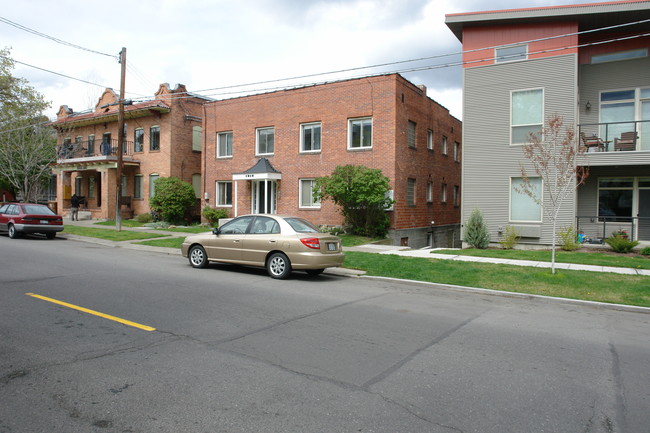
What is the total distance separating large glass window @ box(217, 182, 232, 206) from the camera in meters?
26.3

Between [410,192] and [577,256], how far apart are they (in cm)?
921

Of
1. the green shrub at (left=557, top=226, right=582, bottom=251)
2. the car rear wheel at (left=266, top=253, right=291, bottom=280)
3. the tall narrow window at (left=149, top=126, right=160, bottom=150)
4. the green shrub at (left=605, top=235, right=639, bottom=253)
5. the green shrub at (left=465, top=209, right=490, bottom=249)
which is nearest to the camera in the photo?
the car rear wheel at (left=266, top=253, right=291, bottom=280)

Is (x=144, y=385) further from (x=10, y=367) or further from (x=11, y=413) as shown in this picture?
(x=10, y=367)

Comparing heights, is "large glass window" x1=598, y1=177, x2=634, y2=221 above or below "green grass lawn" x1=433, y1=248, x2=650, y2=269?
above

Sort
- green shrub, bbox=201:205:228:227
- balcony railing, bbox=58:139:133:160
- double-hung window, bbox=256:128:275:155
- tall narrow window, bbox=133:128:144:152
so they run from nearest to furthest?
double-hung window, bbox=256:128:275:155 → green shrub, bbox=201:205:228:227 → tall narrow window, bbox=133:128:144:152 → balcony railing, bbox=58:139:133:160

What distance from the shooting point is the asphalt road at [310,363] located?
12.3ft

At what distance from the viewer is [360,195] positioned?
18.7m

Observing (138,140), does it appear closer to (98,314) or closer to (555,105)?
(555,105)

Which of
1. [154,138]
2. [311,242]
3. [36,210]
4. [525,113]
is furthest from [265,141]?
[311,242]

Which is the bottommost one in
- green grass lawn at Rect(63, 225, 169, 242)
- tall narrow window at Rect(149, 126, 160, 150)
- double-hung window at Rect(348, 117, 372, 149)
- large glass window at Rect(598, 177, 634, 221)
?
green grass lawn at Rect(63, 225, 169, 242)

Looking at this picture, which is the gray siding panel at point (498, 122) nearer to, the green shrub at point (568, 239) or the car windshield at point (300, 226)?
the green shrub at point (568, 239)

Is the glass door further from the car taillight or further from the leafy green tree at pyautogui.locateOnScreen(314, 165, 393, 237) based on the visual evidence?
the car taillight

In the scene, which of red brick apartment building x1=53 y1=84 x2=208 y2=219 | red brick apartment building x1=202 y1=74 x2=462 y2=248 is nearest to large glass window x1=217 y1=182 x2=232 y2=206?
red brick apartment building x1=202 y1=74 x2=462 y2=248

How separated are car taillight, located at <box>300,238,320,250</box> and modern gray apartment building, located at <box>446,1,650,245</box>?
8962mm
